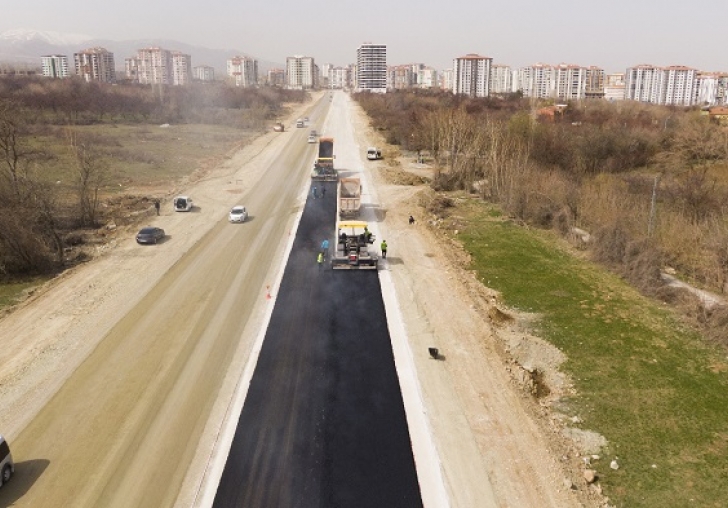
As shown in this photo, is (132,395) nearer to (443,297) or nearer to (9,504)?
(9,504)

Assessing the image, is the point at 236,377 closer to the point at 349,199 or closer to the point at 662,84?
the point at 349,199

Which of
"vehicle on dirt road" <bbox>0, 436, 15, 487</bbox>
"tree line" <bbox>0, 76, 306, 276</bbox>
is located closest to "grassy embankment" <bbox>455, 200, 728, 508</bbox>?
"vehicle on dirt road" <bbox>0, 436, 15, 487</bbox>

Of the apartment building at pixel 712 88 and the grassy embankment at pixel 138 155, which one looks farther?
the apartment building at pixel 712 88

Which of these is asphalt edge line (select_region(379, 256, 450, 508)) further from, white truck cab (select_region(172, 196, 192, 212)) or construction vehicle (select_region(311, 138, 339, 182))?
construction vehicle (select_region(311, 138, 339, 182))

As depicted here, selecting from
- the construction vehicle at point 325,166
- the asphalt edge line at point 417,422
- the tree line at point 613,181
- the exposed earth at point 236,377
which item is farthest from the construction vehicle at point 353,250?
the construction vehicle at point 325,166

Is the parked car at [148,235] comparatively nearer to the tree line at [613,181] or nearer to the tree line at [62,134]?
Answer: the tree line at [62,134]
